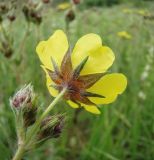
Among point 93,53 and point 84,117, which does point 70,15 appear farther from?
point 93,53

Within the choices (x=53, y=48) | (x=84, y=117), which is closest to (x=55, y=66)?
(x=53, y=48)

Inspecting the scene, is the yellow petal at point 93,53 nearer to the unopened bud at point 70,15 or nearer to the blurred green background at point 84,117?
the blurred green background at point 84,117

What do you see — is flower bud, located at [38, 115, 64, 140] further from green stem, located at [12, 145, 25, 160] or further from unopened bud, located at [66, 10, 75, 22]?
unopened bud, located at [66, 10, 75, 22]

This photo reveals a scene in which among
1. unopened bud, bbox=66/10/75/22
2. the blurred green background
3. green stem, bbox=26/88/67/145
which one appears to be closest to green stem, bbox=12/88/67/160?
green stem, bbox=26/88/67/145

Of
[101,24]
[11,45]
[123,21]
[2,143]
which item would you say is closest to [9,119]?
[2,143]

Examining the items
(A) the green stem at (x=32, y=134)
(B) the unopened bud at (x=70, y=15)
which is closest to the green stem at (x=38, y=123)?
(A) the green stem at (x=32, y=134)

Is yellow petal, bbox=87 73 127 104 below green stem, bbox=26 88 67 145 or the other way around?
below
